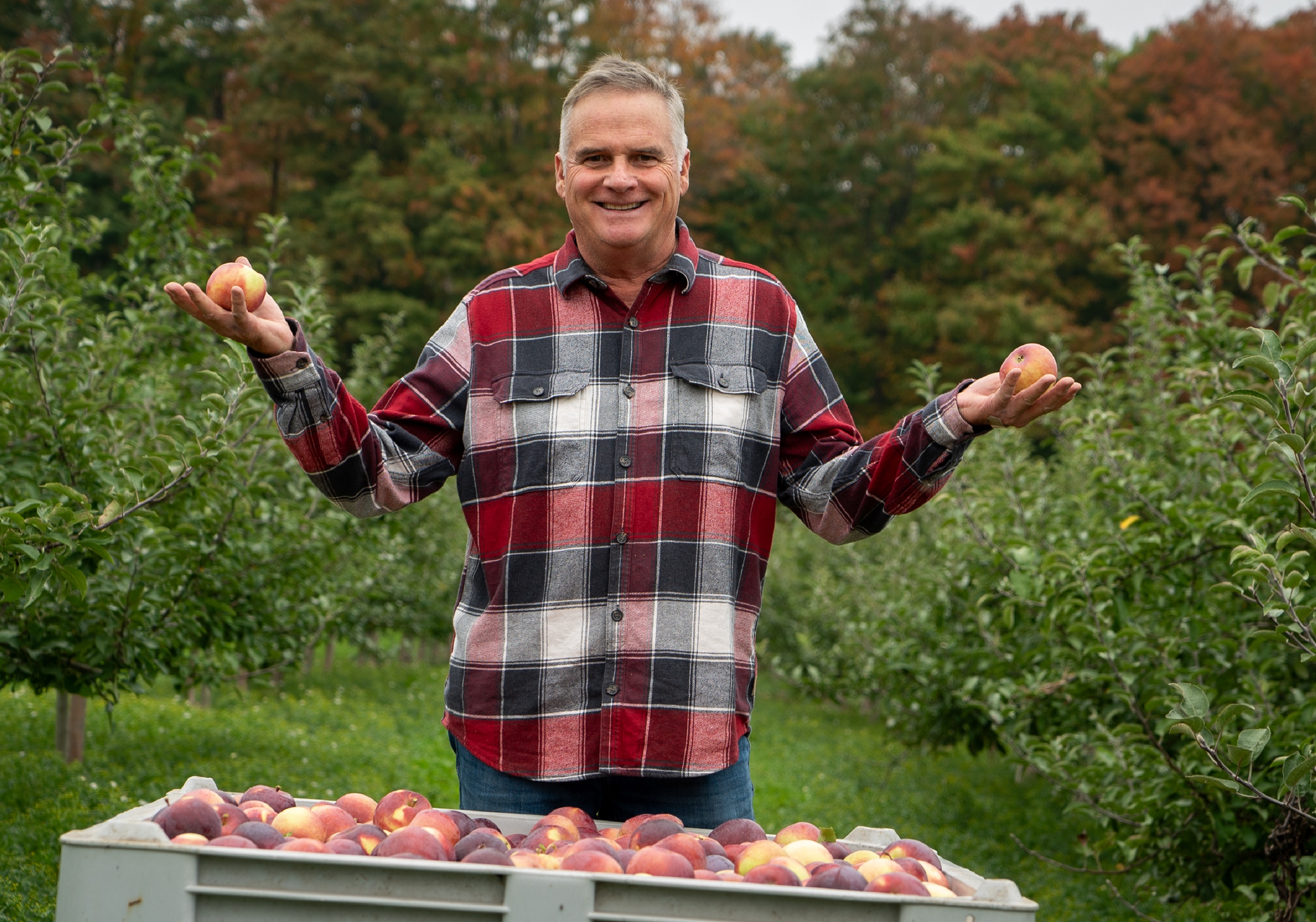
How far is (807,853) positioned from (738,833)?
16 centimetres

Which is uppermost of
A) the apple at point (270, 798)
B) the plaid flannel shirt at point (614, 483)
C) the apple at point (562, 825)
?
the plaid flannel shirt at point (614, 483)

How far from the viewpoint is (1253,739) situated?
2.13 metres

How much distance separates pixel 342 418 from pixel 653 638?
0.63m

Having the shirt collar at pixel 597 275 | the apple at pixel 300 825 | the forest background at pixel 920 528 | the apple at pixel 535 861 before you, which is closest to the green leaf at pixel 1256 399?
the forest background at pixel 920 528

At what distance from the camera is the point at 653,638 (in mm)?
2045

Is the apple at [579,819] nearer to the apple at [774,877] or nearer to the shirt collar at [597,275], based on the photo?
the apple at [774,877]

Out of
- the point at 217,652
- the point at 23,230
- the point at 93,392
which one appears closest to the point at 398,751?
the point at 217,652

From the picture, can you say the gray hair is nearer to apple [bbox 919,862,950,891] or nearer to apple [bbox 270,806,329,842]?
apple [bbox 270,806,329,842]

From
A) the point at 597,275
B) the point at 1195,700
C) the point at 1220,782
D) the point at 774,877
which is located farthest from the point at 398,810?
the point at 1220,782

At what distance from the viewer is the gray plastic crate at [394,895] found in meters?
1.34

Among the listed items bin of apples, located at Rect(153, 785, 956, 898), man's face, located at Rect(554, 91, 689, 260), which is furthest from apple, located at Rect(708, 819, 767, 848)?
man's face, located at Rect(554, 91, 689, 260)

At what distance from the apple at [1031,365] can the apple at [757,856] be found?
76 centimetres

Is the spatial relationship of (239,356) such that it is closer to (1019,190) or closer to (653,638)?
(653,638)

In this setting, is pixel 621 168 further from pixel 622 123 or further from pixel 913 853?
pixel 913 853
